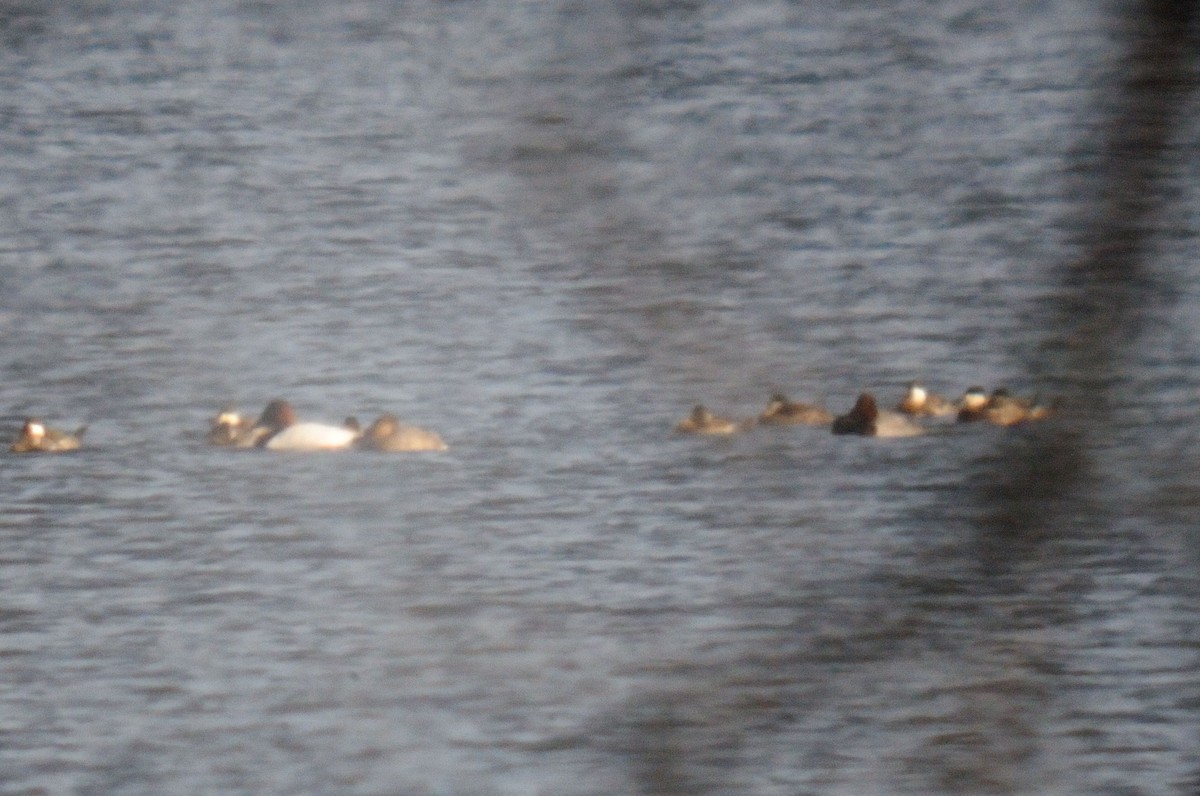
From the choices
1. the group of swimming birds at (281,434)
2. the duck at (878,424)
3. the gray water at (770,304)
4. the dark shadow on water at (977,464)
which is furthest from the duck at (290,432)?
the dark shadow on water at (977,464)

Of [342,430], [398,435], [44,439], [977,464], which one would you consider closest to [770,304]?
[977,464]

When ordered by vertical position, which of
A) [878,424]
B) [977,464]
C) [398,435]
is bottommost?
[878,424]

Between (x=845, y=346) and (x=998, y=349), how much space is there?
0.21 metres

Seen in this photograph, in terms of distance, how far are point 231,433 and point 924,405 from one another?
2.81m

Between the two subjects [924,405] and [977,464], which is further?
[924,405]

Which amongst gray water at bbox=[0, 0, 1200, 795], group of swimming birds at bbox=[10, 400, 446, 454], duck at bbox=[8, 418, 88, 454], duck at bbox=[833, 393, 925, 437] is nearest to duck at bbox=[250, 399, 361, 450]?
group of swimming birds at bbox=[10, 400, 446, 454]

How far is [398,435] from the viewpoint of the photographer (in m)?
7.41

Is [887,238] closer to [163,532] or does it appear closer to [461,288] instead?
[461,288]

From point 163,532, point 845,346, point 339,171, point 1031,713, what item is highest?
point 339,171

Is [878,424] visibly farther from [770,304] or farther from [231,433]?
[770,304]

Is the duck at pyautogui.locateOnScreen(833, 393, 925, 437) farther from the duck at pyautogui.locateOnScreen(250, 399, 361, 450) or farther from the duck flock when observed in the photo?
the duck at pyautogui.locateOnScreen(250, 399, 361, 450)

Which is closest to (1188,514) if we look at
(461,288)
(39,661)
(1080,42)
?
(1080,42)

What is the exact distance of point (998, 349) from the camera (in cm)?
115

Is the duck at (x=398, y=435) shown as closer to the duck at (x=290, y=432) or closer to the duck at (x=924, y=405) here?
the duck at (x=290, y=432)
